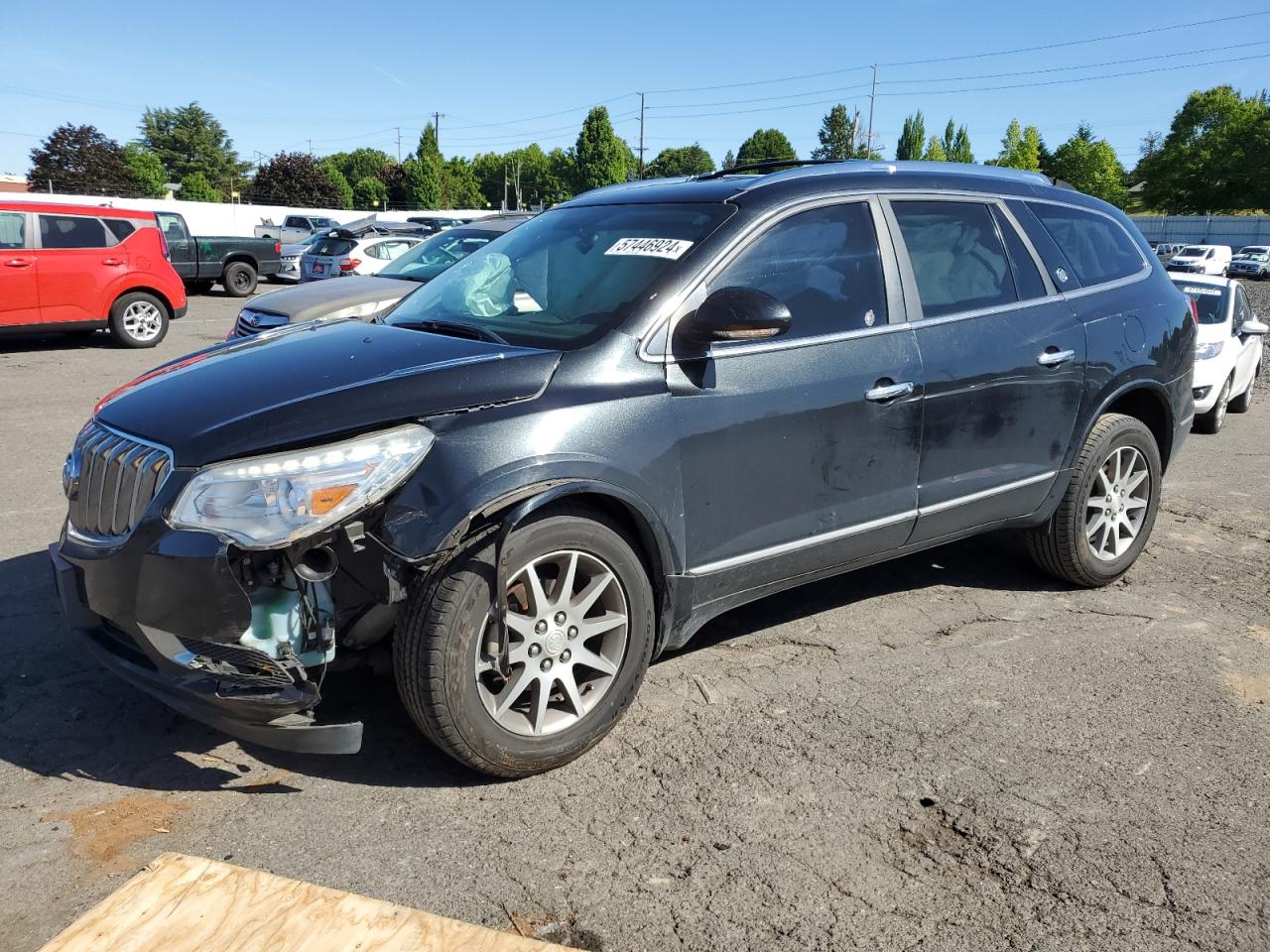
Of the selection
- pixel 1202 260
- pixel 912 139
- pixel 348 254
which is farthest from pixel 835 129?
pixel 348 254

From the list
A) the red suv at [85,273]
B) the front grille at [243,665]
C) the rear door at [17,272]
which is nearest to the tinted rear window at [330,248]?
the red suv at [85,273]

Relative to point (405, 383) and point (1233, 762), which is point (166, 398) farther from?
point (1233, 762)

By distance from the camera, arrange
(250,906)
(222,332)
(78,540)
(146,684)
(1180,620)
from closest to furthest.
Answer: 1. (250,906)
2. (146,684)
3. (78,540)
4. (1180,620)
5. (222,332)

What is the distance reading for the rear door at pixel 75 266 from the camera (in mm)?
13109

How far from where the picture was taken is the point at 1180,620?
4828mm

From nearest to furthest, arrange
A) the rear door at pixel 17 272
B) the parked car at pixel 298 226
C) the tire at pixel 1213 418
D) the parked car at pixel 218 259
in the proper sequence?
the tire at pixel 1213 418 < the rear door at pixel 17 272 < the parked car at pixel 218 259 < the parked car at pixel 298 226

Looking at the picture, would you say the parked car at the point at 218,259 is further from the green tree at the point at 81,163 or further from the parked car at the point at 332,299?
the green tree at the point at 81,163

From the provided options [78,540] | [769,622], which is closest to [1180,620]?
[769,622]

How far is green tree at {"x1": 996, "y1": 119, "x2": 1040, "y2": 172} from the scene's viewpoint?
95.2 m

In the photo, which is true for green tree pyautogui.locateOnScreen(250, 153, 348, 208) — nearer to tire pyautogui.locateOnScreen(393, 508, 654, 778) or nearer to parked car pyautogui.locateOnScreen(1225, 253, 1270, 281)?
parked car pyautogui.locateOnScreen(1225, 253, 1270, 281)

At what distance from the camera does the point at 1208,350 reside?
1023cm

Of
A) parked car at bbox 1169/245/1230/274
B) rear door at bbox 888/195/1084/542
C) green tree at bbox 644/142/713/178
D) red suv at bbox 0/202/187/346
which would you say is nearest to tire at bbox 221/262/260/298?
red suv at bbox 0/202/187/346

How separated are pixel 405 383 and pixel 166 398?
0.84m

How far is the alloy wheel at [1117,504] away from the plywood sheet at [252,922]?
12.3 ft
